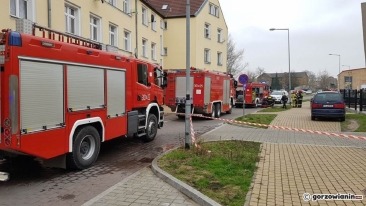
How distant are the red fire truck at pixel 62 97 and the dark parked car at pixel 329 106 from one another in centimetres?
1166

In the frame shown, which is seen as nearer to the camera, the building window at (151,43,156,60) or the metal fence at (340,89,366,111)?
the metal fence at (340,89,366,111)

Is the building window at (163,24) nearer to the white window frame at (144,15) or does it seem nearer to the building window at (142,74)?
the white window frame at (144,15)

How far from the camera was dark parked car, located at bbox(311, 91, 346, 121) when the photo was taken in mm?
18141

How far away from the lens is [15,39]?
19.4 ft

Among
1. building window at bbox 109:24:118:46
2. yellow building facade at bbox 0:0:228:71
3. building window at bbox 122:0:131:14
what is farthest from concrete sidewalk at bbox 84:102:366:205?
building window at bbox 122:0:131:14

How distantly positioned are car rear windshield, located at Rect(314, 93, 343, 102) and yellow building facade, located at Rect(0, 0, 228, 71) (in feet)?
34.6

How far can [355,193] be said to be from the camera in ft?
18.8

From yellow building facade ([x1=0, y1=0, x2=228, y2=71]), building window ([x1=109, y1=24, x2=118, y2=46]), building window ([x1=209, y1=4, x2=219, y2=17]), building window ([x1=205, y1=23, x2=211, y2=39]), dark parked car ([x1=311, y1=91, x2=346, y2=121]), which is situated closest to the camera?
yellow building facade ([x1=0, y1=0, x2=228, y2=71])

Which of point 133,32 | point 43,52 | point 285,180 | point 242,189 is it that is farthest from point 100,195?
point 133,32

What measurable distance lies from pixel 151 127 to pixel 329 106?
10773mm

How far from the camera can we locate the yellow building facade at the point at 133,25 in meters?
14.2

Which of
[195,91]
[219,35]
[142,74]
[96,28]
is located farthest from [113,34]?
[219,35]

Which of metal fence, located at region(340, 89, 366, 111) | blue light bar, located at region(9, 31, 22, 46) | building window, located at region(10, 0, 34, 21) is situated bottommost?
metal fence, located at region(340, 89, 366, 111)

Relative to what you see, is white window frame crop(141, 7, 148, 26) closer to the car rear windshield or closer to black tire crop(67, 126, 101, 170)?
the car rear windshield
